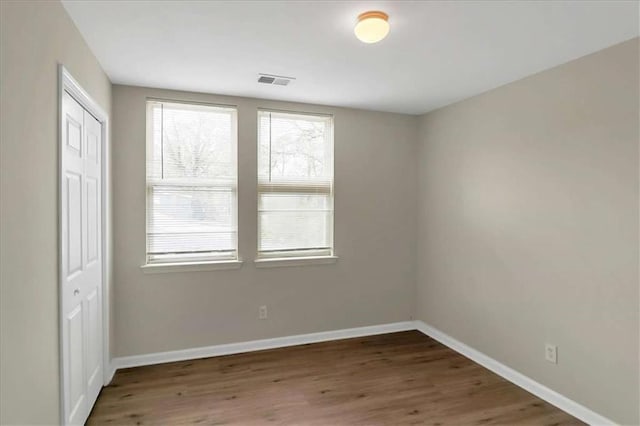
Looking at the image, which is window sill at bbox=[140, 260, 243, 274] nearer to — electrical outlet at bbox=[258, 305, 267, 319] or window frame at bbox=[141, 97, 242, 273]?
window frame at bbox=[141, 97, 242, 273]

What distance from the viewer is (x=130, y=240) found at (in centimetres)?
324

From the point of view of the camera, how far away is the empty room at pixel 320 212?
1.89m

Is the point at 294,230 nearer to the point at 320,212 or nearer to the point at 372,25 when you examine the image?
the point at 320,212

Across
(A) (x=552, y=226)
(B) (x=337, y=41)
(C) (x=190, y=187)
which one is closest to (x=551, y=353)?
(A) (x=552, y=226)

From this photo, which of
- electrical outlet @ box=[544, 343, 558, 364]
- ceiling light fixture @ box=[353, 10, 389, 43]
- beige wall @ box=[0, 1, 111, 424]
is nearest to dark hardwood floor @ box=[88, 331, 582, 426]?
electrical outlet @ box=[544, 343, 558, 364]

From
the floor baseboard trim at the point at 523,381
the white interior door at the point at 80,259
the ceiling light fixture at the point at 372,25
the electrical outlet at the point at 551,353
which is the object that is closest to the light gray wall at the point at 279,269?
the white interior door at the point at 80,259

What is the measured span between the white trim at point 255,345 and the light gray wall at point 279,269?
0.18 feet

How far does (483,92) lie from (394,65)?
1.11 m

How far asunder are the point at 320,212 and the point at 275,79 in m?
1.45

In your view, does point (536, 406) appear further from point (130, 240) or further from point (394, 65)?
point (130, 240)

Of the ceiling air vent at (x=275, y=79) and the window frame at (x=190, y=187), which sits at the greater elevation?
the ceiling air vent at (x=275, y=79)

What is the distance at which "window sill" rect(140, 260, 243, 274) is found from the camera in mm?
3285

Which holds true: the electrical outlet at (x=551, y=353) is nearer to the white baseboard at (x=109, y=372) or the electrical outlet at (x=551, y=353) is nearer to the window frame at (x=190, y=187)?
the window frame at (x=190, y=187)

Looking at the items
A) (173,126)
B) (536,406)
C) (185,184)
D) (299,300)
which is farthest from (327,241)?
(536,406)
